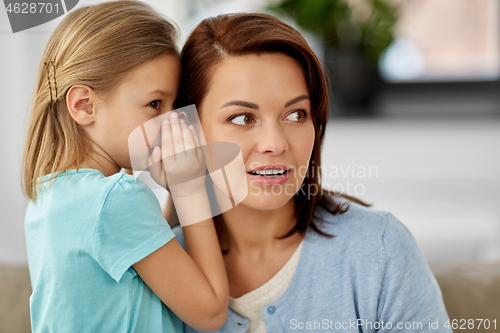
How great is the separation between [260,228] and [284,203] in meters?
0.13

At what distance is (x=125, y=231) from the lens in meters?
0.78

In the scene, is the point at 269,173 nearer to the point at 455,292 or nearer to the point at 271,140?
the point at 271,140

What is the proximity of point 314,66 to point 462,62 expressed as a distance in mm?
2382

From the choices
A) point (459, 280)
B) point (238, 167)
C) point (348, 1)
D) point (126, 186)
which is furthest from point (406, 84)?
point (126, 186)

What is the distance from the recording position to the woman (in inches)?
34.7

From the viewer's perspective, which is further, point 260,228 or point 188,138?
point 260,228

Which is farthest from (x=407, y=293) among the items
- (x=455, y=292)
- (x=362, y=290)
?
(x=455, y=292)

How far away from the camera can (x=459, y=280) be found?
109 centimetres

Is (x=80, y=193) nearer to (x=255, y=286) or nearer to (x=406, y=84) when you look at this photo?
(x=255, y=286)

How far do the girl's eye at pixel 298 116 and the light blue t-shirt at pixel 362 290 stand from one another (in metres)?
0.26

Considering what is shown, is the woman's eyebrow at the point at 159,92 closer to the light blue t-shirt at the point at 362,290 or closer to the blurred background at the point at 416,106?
the light blue t-shirt at the point at 362,290

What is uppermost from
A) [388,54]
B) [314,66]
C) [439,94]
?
[314,66]

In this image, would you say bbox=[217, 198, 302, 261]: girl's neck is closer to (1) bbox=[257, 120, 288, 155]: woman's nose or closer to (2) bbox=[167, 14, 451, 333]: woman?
(2) bbox=[167, 14, 451, 333]: woman

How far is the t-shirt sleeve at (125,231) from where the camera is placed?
30.2 inches
